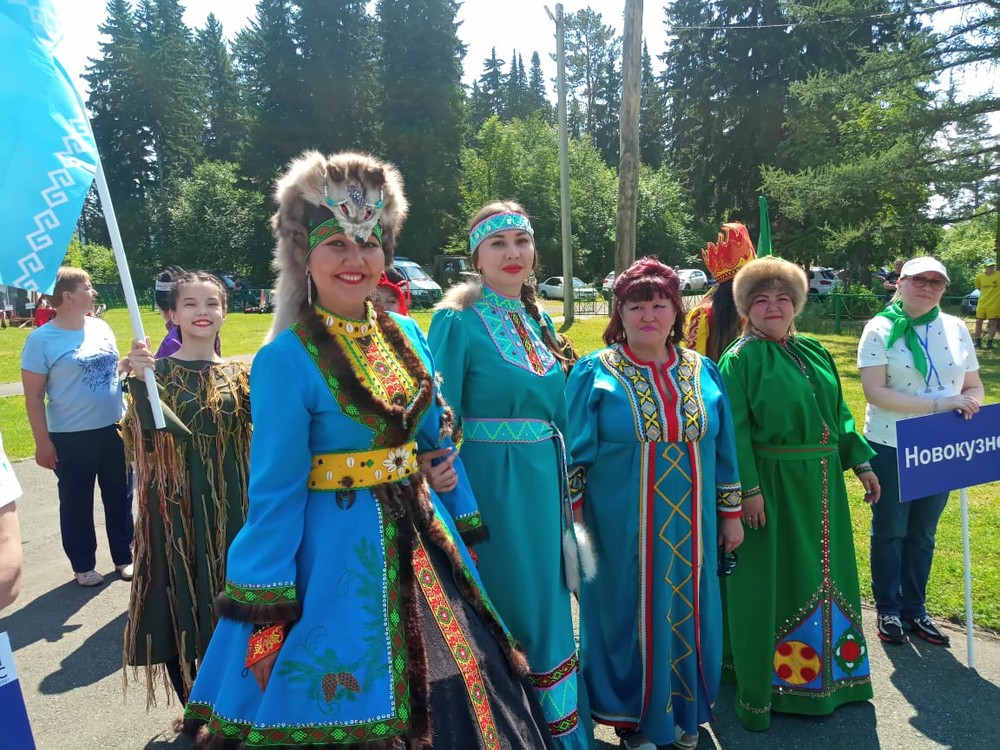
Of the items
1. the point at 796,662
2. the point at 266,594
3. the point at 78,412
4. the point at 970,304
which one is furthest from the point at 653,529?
the point at 970,304

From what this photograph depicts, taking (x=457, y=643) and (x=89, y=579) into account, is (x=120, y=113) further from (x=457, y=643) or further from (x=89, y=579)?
(x=457, y=643)

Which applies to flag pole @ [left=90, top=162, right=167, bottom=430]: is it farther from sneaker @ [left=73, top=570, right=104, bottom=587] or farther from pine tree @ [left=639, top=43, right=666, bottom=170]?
pine tree @ [left=639, top=43, right=666, bottom=170]

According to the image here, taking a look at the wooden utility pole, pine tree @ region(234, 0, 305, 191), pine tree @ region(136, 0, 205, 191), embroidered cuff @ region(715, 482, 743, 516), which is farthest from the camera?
pine tree @ region(136, 0, 205, 191)

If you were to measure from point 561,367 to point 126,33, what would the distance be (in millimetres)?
56196

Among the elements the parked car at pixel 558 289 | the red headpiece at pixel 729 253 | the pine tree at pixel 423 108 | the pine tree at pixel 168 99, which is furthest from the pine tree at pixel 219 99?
the red headpiece at pixel 729 253

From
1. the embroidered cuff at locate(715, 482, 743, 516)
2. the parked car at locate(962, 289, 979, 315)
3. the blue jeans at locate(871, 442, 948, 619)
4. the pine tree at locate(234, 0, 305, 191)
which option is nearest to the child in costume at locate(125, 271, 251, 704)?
the embroidered cuff at locate(715, 482, 743, 516)

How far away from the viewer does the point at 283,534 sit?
1.89 metres

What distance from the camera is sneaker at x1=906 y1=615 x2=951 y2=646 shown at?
386 cm

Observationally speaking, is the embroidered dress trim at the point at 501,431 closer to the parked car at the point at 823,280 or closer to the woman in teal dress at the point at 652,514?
the woman in teal dress at the point at 652,514

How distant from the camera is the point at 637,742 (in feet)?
9.89

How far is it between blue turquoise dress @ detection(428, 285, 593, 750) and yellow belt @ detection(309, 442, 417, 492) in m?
0.66

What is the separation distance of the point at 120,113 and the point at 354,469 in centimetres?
5368

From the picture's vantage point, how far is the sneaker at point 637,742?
9.83ft

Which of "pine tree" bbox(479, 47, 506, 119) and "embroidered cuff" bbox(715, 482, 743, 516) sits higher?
"pine tree" bbox(479, 47, 506, 119)
